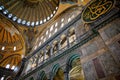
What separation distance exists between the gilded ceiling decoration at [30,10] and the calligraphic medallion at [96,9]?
431 inches

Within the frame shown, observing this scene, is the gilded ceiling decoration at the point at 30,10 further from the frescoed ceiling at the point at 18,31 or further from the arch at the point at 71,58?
the arch at the point at 71,58

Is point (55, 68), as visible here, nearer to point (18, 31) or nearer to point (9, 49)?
point (18, 31)

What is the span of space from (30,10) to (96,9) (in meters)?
15.9

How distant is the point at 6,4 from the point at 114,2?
1775 cm

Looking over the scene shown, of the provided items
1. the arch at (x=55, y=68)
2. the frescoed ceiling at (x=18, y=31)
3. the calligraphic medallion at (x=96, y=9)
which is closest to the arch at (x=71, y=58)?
the arch at (x=55, y=68)

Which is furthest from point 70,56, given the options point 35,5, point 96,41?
point 35,5

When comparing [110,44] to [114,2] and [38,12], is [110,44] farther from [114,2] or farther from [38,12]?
[38,12]

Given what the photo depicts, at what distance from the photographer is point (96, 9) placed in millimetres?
7906

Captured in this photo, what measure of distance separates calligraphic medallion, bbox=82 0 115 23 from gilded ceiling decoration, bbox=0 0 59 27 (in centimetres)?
1095

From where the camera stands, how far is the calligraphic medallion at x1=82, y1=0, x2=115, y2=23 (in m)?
7.23

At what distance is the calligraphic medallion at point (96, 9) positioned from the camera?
723 cm

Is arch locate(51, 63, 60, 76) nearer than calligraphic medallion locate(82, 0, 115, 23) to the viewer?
No

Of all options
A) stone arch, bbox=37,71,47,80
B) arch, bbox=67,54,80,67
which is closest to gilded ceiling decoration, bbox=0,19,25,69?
stone arch, bbox=37,71,47,80

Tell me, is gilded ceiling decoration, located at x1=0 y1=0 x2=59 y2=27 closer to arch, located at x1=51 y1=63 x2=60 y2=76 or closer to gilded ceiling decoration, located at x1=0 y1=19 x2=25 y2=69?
gilded ceiling decoration, located at x1=0 y1=19 x2=25 y2=69
